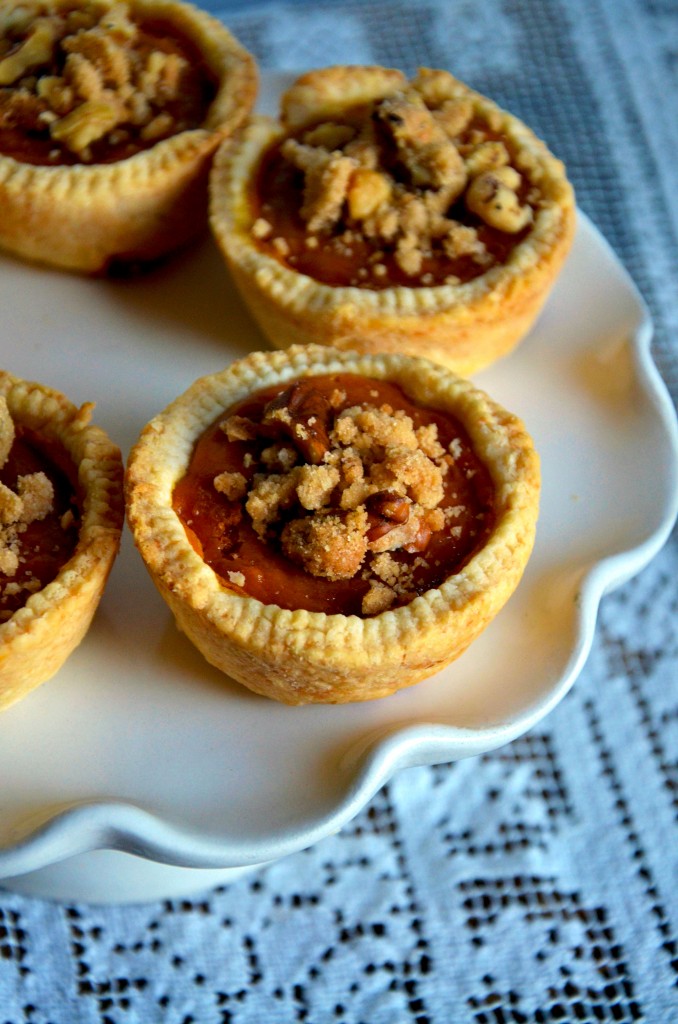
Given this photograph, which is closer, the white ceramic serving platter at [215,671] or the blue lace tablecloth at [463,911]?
the white ceramic serving platter at [215,671]

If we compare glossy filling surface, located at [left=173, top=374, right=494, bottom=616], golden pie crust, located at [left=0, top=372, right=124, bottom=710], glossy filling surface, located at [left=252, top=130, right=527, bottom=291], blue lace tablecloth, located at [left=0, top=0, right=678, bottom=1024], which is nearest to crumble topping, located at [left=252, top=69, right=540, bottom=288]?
glossy filling surface, located at [left=252, top=130, right=527, bottom=291]

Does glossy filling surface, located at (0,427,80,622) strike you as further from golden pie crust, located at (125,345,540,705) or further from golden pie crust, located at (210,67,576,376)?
golden pie crust, located at (210,67,576,376)

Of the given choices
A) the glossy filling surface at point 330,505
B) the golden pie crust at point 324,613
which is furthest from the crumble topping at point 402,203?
the glossy filling surface at point 330,505

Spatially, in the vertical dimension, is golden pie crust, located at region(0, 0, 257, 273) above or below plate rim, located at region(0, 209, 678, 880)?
above

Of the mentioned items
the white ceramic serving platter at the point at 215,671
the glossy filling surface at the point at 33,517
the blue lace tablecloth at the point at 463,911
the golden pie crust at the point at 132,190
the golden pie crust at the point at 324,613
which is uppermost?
the golden pie crust at the point at 132,190

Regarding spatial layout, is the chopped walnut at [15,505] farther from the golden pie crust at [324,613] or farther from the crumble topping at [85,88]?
the crumble topping at [85,88]

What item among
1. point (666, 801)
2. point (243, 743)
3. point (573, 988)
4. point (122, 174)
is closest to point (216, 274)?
point (122, 174)

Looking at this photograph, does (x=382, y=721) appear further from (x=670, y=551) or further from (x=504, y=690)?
(x=670, y=551)
